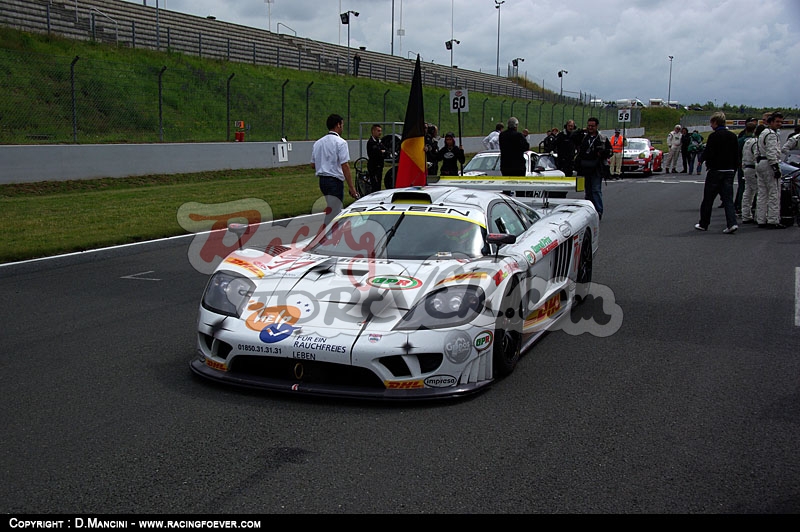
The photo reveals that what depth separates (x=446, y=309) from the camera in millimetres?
4609

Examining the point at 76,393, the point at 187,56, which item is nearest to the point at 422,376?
the point at 76,393

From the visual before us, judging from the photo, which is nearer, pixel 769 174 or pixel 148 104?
pixel 769 174

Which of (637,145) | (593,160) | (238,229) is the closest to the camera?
(238,229)

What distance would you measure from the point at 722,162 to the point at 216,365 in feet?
32.4

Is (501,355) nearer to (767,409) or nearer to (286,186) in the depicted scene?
(767,409)

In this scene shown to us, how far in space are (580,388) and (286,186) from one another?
14.9 metres

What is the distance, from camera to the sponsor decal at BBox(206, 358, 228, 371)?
4.66m

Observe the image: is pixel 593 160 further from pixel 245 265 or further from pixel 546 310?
pixel 245 265

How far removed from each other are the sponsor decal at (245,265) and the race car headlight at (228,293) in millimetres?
111

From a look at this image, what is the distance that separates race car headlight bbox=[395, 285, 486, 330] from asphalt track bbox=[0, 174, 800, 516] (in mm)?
479

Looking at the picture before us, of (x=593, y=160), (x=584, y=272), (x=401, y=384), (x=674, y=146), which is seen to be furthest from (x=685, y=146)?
(x=401, y=384)

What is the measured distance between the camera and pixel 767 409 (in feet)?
14.7

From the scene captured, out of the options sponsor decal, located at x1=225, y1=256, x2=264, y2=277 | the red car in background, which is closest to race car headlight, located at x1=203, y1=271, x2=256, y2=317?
sponsor decal, located at x1=225, y1=256, x2=264, y2=277

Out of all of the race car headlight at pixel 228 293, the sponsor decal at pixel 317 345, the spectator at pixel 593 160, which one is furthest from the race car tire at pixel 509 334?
the spectator at pixel 593 160
